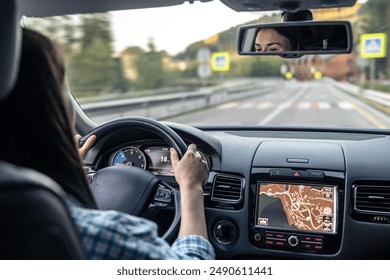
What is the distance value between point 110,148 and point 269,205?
1.06m

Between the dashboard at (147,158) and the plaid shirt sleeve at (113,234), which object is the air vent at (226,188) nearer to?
the dashboard at (147,158)

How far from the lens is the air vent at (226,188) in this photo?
3223mm

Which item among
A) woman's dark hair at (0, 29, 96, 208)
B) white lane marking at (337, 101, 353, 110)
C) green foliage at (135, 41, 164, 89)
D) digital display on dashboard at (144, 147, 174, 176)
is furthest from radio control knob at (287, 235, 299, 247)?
green foliage at (135, 41, 164, 89)

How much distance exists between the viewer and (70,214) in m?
1.31

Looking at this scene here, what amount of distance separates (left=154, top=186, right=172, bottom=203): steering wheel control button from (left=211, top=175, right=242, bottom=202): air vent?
1.19 feet

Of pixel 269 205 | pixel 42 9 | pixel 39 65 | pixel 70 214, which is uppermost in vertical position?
pixel 42 9

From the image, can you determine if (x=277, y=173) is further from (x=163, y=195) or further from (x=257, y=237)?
(x=163, y=195)

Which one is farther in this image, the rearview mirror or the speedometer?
the speedometer

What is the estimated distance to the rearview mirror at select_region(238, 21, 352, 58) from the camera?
3.02 m

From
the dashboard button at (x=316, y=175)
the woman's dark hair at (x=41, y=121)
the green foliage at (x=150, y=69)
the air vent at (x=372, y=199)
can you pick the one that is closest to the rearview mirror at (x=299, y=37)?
the dashboard button at (x=316, y=175)

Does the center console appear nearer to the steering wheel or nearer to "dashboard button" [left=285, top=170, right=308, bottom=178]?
"dashboard button" [left=285, top=170, right=308, bottom=178]

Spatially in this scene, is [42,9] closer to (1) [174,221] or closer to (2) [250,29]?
(2) [250,29]

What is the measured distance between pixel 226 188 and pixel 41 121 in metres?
2.04

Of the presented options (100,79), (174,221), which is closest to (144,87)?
(100,79)
